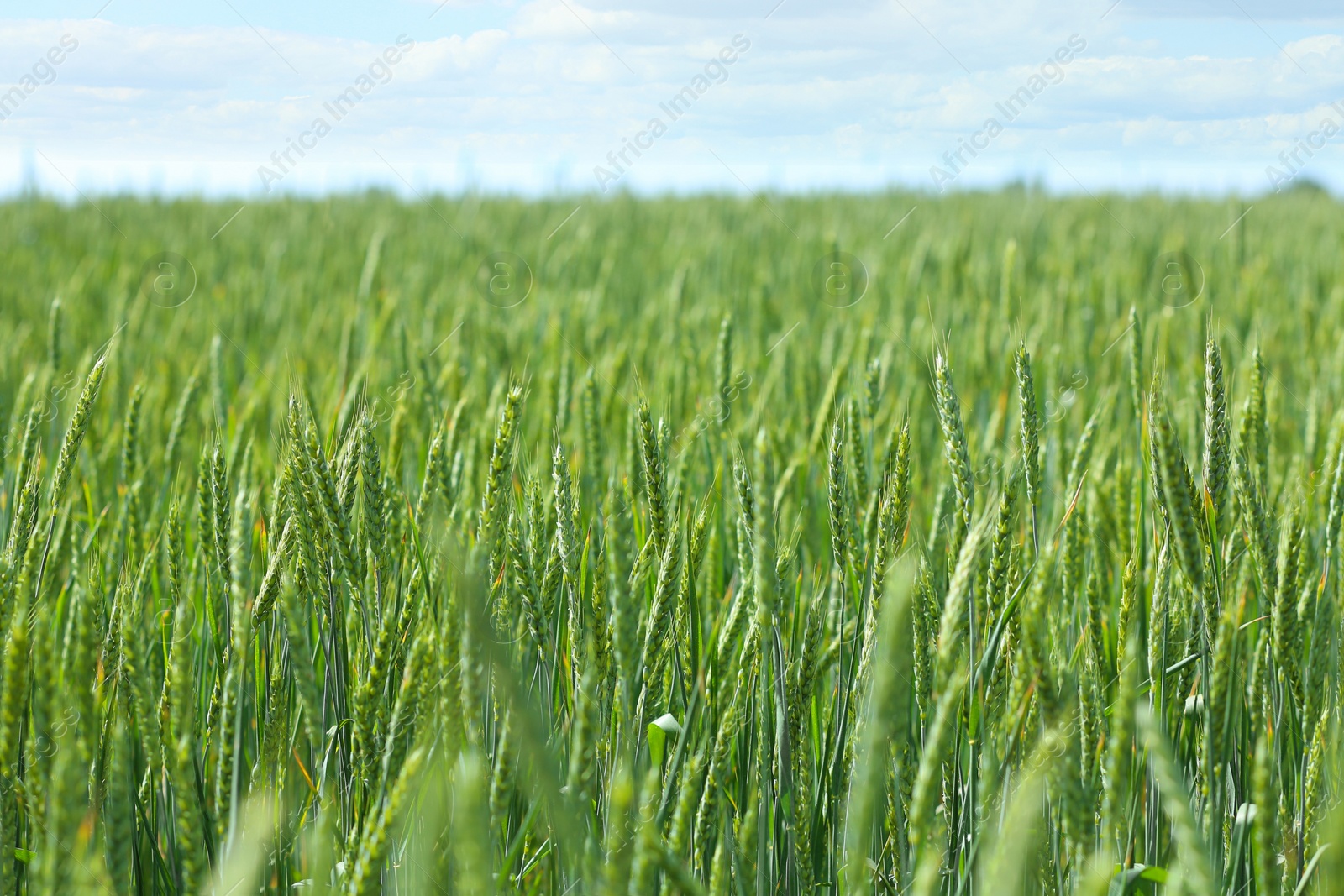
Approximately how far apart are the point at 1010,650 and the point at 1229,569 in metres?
0.32

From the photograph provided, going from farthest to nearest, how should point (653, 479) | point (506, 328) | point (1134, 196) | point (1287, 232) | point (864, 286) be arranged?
point (1134, 196) < point (1287, 232) < point (864, 286) < point (506, 328) < point (653, 479)

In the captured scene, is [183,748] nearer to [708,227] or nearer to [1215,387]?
[1215,387]

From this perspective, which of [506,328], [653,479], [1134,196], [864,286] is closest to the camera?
[653,479]

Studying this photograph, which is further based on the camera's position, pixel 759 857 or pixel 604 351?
pixel 604 351

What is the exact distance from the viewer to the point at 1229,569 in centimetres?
109

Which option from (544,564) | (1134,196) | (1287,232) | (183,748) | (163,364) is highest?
(1134,196)

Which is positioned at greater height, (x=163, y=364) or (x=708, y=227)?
(x=708, y=227)

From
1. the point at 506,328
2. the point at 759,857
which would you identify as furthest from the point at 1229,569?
the point at 506,328

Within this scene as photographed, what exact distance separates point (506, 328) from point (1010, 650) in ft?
9.06

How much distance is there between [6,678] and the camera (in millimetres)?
719

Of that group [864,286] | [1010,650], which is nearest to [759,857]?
[1010,650]

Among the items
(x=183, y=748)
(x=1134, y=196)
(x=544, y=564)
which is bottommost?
(x=183, y=748)

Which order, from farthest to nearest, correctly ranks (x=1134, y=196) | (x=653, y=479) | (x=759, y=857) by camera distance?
(x=1134, y=196) → (x=653, y=479) → (x=759, y=857)

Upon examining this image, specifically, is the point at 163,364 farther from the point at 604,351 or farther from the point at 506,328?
the point at 604,351
